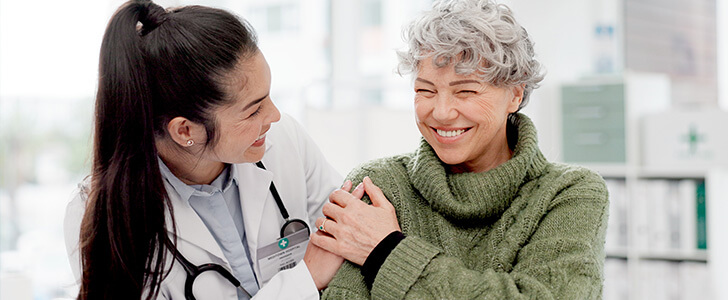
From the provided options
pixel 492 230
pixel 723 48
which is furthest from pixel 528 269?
pixel 723 48

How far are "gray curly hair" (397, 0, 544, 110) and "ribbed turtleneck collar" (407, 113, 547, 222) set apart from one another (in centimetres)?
17

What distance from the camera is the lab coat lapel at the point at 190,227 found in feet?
4.84

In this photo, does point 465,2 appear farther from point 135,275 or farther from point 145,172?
point 135,275

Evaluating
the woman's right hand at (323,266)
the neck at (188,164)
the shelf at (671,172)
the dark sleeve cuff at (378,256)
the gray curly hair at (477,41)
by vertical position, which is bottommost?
the shelf at (671,172)

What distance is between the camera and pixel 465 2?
4.60 feet

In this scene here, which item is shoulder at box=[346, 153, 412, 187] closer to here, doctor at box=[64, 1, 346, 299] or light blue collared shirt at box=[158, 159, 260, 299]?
doctor at box=[64, 1, 346, 299]

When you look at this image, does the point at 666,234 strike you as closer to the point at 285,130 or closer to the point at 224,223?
the point at 285,130

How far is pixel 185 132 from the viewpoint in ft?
4.65

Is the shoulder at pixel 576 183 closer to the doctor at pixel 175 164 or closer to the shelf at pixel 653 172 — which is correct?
the doctor at pixel 175 164

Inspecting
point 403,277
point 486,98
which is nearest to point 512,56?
point 486,98

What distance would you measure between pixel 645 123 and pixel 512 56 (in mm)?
2247

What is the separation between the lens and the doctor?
133cm

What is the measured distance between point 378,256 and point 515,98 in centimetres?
49

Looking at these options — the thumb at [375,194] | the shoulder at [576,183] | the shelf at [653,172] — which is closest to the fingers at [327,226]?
the thumb at [375,194]
